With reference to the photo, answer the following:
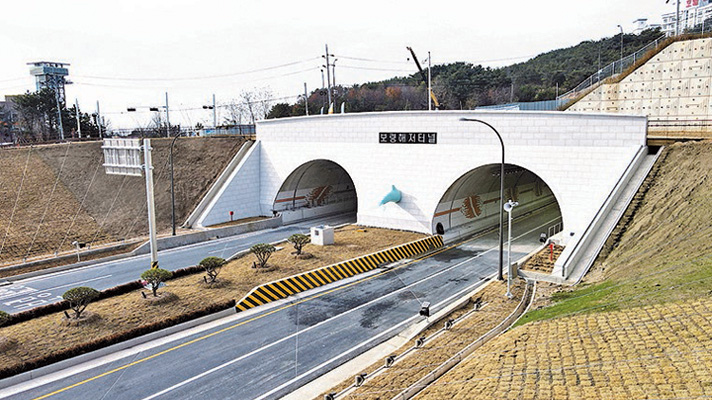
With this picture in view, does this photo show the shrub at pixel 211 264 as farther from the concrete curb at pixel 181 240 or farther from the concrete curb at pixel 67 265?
the concrete curb at pixel 67 265

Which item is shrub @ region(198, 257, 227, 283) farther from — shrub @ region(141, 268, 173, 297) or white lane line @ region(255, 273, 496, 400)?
white lane line @ region(255, 273, 496, 400)

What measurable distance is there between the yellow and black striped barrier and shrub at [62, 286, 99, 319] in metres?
5.48

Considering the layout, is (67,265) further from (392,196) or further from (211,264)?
(392,196)

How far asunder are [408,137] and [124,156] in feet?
56.8

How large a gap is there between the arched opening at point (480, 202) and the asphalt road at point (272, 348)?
28.1 ft

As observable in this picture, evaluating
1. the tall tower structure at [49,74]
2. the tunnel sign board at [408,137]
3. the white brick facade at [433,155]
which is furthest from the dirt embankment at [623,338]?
the tall tower structure at [49,74]

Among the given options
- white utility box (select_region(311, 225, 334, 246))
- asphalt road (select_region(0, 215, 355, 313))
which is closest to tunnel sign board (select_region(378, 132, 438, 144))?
white utility box (select_region(311, 225, 334, 246))

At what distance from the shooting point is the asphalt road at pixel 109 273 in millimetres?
21672

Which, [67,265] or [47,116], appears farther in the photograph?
[47,116]

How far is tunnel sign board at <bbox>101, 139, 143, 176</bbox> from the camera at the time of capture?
2414 cm

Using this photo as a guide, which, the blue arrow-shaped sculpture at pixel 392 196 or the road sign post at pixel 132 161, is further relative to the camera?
the blue arrow-shaped sculpture at pixel 392 196

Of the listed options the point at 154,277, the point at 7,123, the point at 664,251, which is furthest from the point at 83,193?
the point at 7,123

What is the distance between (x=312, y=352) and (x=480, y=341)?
17.6 ft

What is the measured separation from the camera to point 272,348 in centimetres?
1558
